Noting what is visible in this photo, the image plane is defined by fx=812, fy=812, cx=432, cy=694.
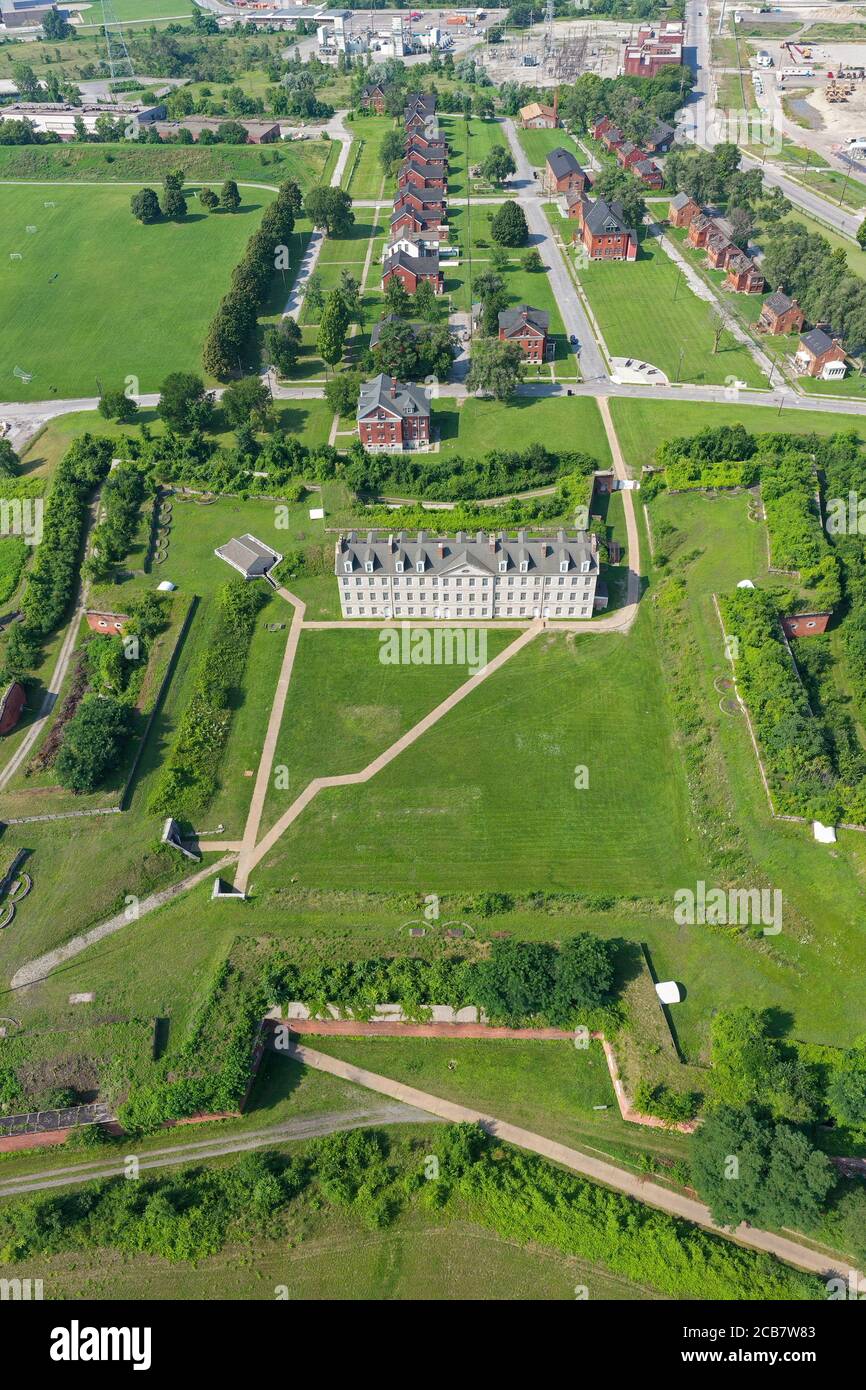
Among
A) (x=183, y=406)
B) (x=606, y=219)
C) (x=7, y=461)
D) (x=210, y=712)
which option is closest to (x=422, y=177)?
(x=606, y=219)

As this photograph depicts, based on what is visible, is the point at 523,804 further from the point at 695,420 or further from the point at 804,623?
the point at 695,420

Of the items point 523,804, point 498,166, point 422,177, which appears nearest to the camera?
point 523,804

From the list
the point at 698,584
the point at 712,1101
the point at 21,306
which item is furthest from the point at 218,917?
the point at 21,306

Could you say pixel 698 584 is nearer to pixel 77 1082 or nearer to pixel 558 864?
pixel 558 864

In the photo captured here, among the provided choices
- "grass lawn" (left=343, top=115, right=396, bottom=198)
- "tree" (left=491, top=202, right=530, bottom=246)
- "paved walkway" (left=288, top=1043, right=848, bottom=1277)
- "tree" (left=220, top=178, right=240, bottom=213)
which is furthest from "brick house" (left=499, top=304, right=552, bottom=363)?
"paved walkway" (left=288, top=1043, right=848, bottom=1277)
